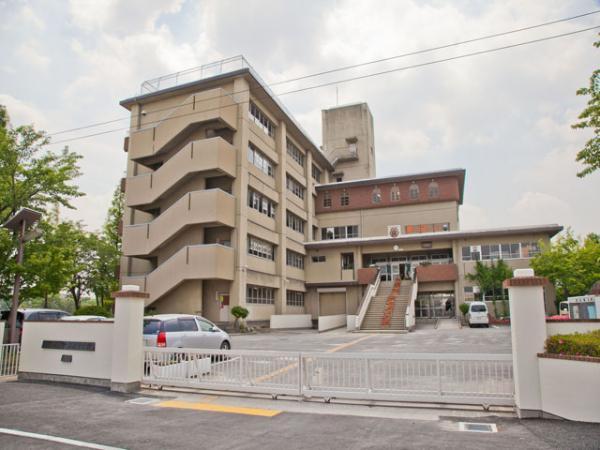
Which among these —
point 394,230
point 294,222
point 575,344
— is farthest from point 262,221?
point 575,344

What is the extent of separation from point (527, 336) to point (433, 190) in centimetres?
3603

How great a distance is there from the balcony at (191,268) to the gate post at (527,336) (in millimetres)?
22773

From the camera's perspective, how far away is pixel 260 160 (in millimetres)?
35875

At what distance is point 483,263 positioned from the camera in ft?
120

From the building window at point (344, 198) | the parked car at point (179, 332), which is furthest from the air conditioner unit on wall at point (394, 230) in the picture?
the parked car at point (179, 332)

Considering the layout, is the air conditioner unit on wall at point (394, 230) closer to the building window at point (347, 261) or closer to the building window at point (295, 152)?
the building window at point (347, 261)

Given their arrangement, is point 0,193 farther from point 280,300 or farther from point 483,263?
point 483,263

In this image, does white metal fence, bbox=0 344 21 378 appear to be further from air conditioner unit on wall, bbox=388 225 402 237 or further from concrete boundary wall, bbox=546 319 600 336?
air conditioner unit on wall, bbox=388 225 402 237

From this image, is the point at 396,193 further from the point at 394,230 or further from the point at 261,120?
the point at 261,120

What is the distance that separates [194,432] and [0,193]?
1683cm

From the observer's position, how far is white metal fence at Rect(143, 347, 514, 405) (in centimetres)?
823

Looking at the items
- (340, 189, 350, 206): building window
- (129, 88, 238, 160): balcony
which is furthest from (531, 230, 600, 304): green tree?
(129, 88, 238, 160): balcony

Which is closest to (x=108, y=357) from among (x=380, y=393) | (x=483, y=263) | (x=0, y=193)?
(x=380, y=393)

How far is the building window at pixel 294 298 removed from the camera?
39531 mm
